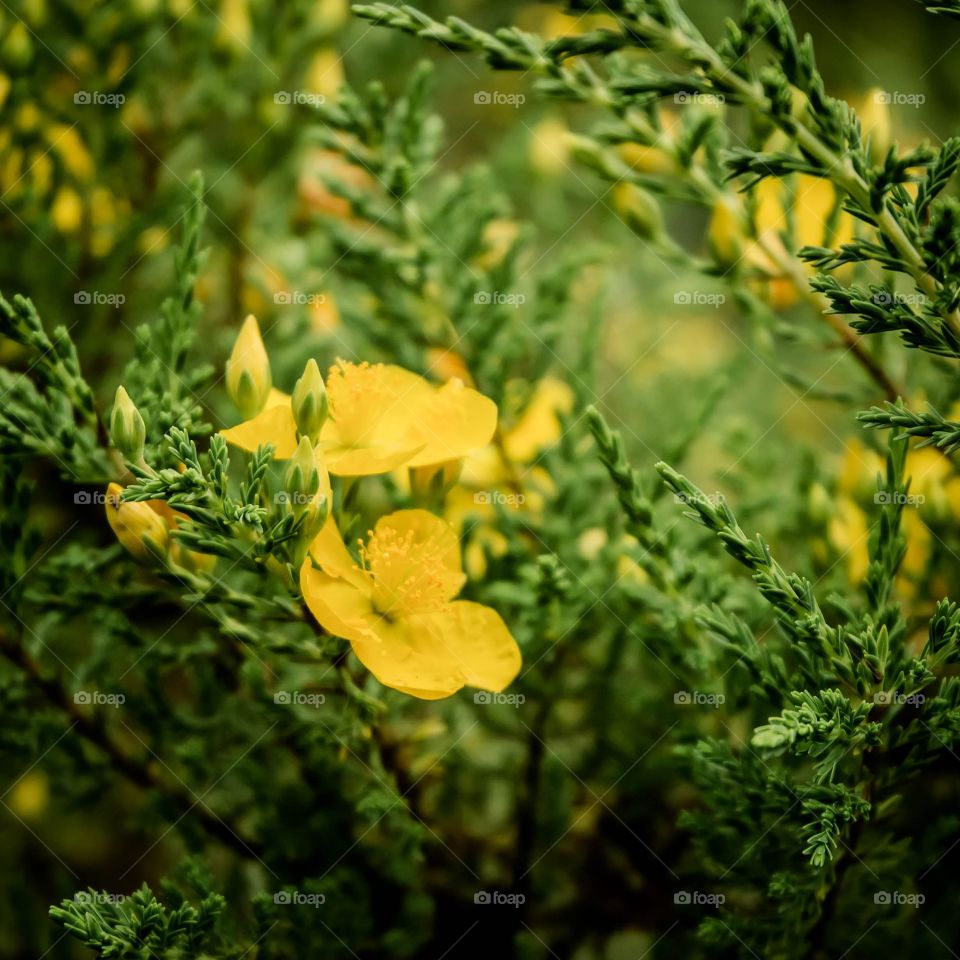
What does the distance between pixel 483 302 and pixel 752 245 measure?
0.48 m

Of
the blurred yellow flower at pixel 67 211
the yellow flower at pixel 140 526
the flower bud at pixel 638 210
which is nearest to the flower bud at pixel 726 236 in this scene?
the flower bud at pixel 638 210

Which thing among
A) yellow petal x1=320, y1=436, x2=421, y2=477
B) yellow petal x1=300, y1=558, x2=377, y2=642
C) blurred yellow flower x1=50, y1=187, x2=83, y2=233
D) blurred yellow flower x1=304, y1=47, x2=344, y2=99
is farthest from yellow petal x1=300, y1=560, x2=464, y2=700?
blurred yellow flower x1=304, y1=47, x2=344, y2=99

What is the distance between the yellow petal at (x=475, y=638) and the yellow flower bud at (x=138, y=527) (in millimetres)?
342

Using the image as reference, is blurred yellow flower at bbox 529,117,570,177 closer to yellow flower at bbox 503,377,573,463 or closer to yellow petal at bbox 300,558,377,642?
yellow flower at bbox 503,377,573,463

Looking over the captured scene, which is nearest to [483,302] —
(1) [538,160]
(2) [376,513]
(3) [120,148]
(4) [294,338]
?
(4) [294,338]

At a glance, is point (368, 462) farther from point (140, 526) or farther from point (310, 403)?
point (140, 526)

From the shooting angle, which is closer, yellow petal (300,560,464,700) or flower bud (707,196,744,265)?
yellow petal (300,560,464,700)

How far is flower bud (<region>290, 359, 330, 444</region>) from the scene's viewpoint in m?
1.07

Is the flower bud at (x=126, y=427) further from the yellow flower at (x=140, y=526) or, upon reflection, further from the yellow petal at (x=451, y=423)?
the yellow petal at (x=451, y=423)

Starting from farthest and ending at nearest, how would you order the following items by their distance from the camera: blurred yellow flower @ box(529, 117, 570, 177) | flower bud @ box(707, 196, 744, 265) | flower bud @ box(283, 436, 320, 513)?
blurred yellow flower @ box(529, 117, 570, 177) < flower bud @ box(707, 196, 744, 265) < flower bud @ box(283, 436, 320, 513)

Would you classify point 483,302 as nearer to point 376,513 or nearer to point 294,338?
point 294,338

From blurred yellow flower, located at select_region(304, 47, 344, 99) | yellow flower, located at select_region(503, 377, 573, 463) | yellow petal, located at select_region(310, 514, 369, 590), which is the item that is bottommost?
yellow flower, located at select_region(503, 377, 573, 463)

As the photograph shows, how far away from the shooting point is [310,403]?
108cm

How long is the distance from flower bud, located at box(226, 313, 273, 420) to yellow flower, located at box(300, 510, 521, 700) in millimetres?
203
